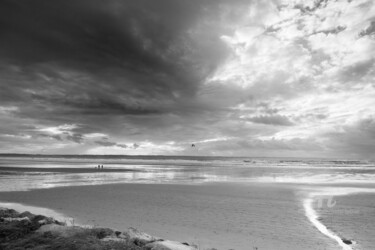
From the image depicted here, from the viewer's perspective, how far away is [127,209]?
667 inches

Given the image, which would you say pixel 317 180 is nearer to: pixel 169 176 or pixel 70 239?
pixel 169 176

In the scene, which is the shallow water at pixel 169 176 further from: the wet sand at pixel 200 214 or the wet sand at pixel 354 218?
the wet sand at pixel 354 218

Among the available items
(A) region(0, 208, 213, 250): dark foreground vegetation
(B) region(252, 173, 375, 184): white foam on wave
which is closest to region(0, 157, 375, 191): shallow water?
(B) region(252, 173, 375, 184): white foam on wave

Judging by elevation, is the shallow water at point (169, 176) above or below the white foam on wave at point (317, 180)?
above

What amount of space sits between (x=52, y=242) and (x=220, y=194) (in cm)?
1636

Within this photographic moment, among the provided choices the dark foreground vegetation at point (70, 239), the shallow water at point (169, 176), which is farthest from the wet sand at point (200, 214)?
the shallow water at point (169, 176)

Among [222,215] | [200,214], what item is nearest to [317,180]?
[222,215]

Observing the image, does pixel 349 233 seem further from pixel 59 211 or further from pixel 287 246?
pixel 59 211

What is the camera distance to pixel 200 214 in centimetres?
1559

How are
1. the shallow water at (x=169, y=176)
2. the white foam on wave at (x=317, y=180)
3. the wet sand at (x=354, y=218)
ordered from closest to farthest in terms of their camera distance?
the wet sand at (x=354, y=218), the shallow water at (x=169, y=176), the white foam on wave at (x=317, y=180)

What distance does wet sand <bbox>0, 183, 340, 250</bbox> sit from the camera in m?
11.1

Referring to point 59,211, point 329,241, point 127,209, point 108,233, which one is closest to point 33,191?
point 59,211

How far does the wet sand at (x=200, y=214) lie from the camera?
36.5 feet

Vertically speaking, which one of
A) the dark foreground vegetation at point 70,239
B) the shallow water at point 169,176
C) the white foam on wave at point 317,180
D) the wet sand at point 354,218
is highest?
the shallow water at point 169,176
